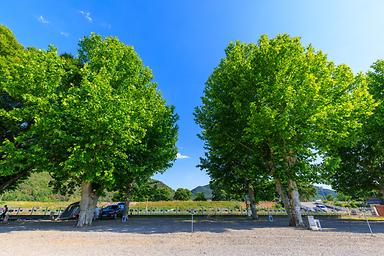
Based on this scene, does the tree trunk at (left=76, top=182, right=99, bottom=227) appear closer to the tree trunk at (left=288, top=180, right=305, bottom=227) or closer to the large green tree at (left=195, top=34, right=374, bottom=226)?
Answer: the large green tree at (left=195, top=34, right=374, bottom=226)

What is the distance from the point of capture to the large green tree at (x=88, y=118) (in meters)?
14.6

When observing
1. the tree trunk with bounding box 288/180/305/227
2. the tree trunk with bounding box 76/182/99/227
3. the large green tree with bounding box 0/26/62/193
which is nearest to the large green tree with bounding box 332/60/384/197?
the tree trunk with bounding box 288/180/305/227

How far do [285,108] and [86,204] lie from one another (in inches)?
646

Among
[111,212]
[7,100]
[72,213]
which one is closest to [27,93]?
[7,100]

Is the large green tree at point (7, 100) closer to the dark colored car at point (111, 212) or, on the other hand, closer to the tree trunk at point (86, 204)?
the tree trunk at point (86, 204)

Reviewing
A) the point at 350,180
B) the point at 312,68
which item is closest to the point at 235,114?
the point at 312,68

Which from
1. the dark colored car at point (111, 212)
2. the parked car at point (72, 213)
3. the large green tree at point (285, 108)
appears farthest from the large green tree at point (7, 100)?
the large green tree at point (285, 108)

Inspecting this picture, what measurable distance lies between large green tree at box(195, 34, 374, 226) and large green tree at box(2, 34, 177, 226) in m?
6.50

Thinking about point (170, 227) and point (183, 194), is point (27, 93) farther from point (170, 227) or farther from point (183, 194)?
point (183, 194)

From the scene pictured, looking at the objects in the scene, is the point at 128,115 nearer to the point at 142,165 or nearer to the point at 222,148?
the point at 142,165

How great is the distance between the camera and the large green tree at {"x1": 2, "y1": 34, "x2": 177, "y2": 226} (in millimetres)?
14602

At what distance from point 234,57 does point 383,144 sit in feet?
55.9

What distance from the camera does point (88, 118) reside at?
47.7 feet

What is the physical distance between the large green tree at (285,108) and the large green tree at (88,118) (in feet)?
21.3
